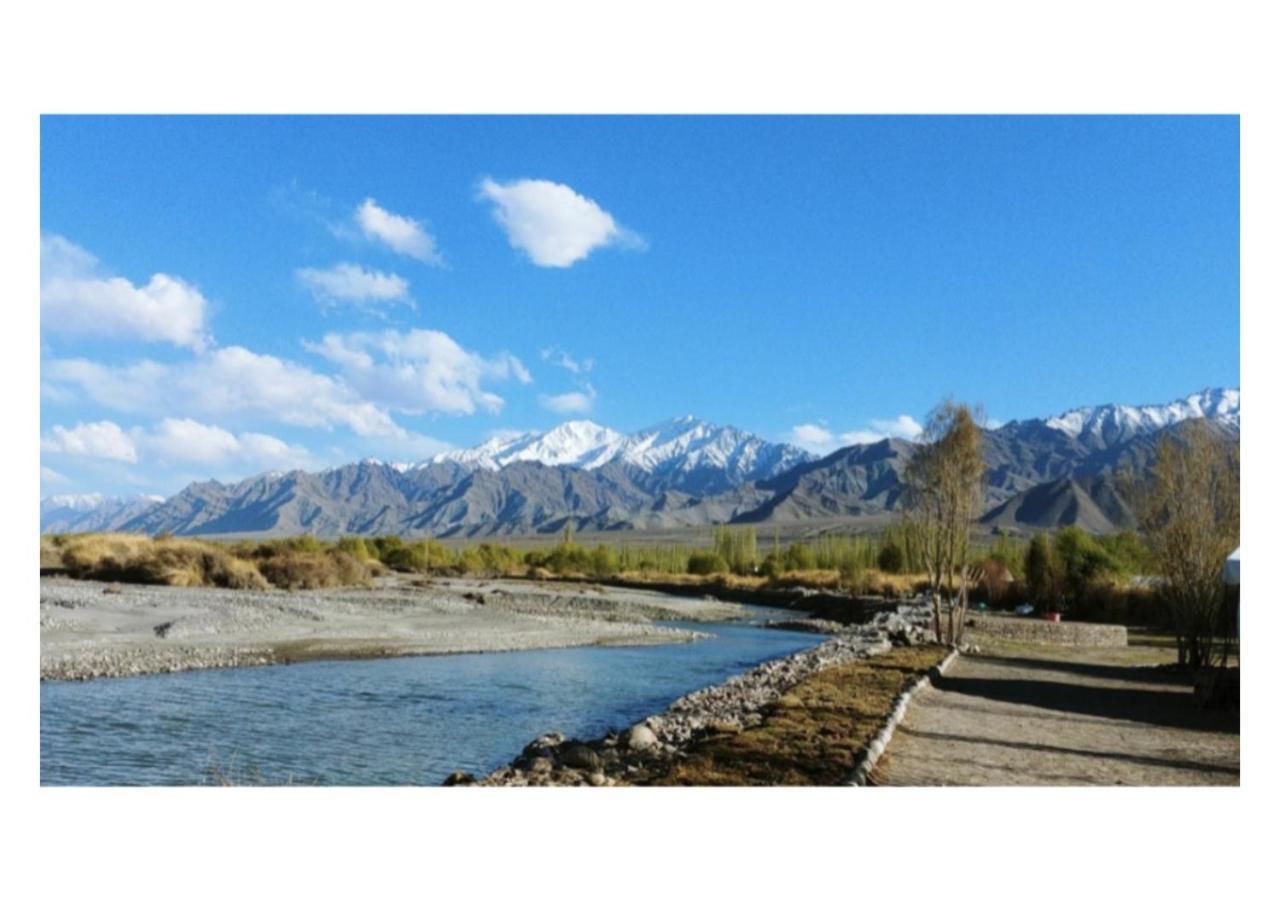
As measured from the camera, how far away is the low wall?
21.0 meters

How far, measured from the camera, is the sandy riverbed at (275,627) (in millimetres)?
16031

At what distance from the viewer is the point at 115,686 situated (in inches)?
516

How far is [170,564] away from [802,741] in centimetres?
3103

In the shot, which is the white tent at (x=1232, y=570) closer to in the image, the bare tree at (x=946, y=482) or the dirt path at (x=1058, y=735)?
the dirt path at (x=1058, y=735)

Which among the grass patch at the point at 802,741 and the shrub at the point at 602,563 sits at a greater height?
the grass patch at the point at 802,741

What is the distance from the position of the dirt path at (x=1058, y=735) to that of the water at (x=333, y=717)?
13.8 feet

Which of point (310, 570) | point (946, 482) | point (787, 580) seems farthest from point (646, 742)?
point (787, 580)

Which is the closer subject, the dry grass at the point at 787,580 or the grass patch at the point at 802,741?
the grass patch at the point at 802,741

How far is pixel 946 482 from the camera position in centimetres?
1742

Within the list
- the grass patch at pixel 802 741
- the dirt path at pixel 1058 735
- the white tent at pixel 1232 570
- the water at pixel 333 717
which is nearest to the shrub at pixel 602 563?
the water at pixel 333 717

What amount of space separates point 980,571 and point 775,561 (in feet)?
109

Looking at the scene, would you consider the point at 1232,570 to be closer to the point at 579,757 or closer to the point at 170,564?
the point at 579,757
